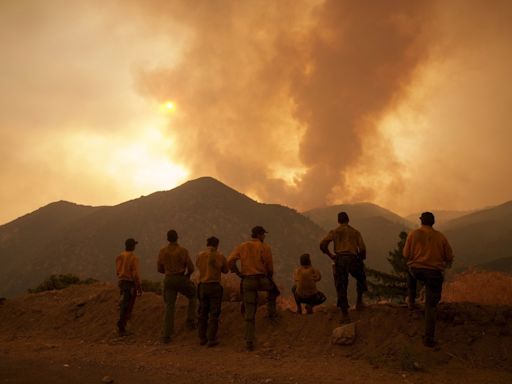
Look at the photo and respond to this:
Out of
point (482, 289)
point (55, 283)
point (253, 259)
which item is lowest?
point (482, 289)

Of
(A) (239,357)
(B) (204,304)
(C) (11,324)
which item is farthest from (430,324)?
(C) (11,324)

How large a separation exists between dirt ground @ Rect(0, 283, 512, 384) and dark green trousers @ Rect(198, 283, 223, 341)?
0.40 metres

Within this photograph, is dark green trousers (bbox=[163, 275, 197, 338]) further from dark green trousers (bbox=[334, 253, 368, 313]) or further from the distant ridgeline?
the distant ridgeline

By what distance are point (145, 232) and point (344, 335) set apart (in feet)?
380

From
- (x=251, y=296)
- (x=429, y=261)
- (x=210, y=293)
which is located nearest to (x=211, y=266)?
(x=210, y=293)

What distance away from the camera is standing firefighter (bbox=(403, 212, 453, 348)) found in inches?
332

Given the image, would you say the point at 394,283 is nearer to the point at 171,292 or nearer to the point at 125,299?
the point at 171,292

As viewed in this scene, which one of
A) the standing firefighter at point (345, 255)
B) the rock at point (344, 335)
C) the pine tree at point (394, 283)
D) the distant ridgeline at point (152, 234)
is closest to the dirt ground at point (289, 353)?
the rock at point (344, 335)

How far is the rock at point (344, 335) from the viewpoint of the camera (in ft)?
29.7

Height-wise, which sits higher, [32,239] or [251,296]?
[32,239]

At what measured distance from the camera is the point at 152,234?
11969 centimetres

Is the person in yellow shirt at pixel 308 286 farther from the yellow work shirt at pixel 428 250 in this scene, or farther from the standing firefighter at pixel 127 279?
the standing firefighter at pixel 127 279

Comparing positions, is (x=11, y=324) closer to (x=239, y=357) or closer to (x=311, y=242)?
(x=239, y=357)

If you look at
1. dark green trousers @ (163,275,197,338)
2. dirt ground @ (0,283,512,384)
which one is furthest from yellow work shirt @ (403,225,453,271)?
dark green trousers @ (163,275,197,338)
